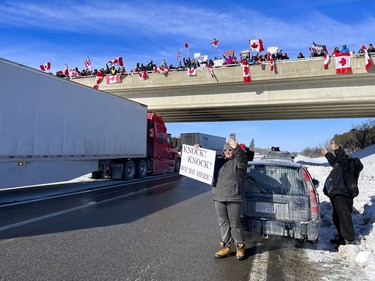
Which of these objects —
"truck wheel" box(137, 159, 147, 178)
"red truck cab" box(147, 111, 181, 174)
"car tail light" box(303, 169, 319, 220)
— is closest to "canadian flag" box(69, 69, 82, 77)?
"red truck cab" box(147, 111, 181, 174)

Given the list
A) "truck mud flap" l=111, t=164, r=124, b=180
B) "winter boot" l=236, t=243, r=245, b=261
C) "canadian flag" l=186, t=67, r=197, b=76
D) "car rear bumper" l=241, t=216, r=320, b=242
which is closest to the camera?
"winter boot" l=236, t=243, r=245, b=261

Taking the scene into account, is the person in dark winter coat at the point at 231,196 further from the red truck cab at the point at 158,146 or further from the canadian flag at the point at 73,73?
the canadian flag at the point at 73,73

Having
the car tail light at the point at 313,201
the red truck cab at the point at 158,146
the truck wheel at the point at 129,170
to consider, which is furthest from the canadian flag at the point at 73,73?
the car tail light at the point at 313,201

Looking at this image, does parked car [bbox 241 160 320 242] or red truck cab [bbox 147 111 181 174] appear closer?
parked car [bbox 241 160 320 242]

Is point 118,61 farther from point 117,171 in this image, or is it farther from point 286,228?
point 286,228

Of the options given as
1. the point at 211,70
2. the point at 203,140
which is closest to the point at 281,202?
the point at 211,70

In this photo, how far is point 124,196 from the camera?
11609 mm

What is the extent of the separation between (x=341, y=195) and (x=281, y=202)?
113cm

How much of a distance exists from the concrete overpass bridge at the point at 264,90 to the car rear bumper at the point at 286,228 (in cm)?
1865

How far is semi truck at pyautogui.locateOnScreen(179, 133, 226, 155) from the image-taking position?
39.2 meters

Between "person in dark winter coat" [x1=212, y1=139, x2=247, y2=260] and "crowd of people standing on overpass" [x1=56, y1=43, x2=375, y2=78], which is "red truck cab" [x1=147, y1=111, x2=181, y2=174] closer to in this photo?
"crowd of people standing on overpass" [x1=56, y1=43, x2=375, y2=78]

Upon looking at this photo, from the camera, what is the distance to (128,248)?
5527 mm

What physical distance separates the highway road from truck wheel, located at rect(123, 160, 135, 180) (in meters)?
7.96

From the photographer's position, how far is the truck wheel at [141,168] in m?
18.8
